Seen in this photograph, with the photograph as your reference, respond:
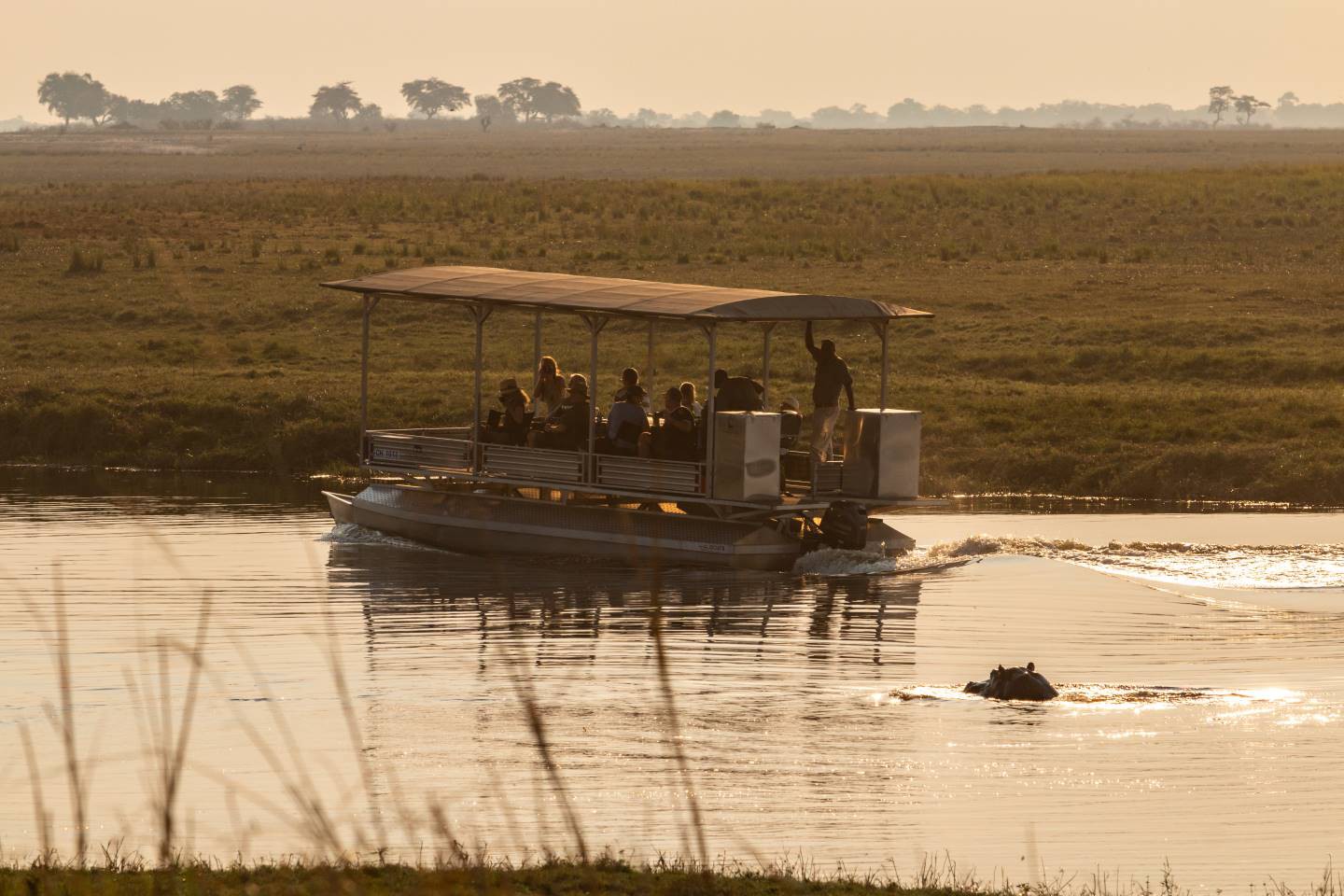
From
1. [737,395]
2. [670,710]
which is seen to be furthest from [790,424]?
[670,710]

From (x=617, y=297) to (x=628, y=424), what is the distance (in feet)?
4.58

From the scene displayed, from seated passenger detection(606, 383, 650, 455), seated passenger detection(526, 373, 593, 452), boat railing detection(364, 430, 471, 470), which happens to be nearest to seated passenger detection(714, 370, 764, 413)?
seated passenger detection(606, 383, 650, 455)

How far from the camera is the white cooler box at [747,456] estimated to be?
20.7 m

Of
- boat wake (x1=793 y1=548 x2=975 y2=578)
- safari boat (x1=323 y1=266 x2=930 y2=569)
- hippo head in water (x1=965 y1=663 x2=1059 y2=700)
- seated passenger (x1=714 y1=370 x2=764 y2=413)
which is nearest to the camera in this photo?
hippo head in water (x1=965 y1=663 x2=1059 y2=700)

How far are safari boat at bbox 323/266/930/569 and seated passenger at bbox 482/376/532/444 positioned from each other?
0.23 m

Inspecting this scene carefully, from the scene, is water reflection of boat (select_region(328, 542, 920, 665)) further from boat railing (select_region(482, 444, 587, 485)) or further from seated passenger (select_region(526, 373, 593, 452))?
seated passenger (select_region(526, 373, 593, 452))

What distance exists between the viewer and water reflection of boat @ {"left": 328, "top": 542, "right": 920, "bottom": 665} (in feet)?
57.2

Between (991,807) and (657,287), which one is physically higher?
(657,287)

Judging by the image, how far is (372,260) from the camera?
4953cm

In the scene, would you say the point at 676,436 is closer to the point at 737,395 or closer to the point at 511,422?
the point at 737,395

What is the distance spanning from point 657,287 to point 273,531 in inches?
213

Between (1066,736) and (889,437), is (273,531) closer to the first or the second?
(889,437)

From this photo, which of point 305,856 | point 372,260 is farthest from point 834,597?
point 372,260

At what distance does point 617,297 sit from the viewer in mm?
21438
